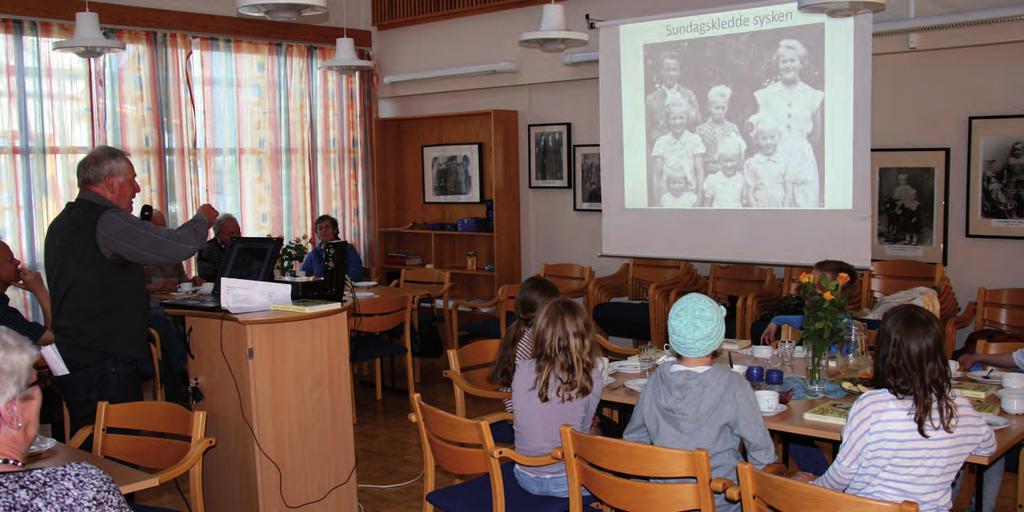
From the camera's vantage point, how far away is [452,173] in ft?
31.3

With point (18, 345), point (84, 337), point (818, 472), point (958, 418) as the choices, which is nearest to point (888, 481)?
point (958, 418)

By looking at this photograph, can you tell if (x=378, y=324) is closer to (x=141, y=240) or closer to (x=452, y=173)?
(x=141, y=240)

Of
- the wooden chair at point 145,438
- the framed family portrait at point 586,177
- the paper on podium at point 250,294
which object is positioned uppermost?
the framed family portrait at point 586,177

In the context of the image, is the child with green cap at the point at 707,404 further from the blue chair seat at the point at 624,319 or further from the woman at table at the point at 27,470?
the blue chair seat at the point at 624,319

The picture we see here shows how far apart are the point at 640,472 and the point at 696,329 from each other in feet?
1.67

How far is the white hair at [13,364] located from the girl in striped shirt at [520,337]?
2.05m

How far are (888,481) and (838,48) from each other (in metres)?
3.98

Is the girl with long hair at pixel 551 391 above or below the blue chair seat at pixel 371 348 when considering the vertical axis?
above

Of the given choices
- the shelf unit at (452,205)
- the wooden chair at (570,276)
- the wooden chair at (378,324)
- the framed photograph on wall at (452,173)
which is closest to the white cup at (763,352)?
the wooden chair at (378,324)

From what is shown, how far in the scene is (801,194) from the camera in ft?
20.9

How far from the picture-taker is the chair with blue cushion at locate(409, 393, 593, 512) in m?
3.13

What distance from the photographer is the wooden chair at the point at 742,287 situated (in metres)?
6.78

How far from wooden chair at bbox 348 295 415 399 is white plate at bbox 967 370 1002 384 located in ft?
11.6

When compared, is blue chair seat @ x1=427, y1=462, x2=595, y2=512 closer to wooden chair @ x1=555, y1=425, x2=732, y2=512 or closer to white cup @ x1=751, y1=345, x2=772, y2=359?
wooden chair @ x1=555, y1=425, x2=732, y2=512
